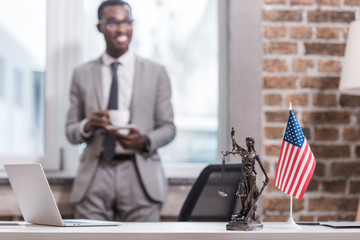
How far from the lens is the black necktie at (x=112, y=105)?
3.12m

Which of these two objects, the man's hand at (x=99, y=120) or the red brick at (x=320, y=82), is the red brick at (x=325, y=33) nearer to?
the red brick at (x=320, y=82)

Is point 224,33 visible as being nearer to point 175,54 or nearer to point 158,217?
point 175,54

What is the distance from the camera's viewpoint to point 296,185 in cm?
160

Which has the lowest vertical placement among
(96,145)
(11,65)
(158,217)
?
(158,217)

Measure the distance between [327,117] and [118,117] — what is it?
3.89ft

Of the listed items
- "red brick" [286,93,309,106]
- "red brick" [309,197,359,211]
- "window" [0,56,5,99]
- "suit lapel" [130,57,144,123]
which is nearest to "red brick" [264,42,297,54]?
"red brick" [286,93,309,106]

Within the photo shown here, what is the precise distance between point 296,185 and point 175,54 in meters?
2.04

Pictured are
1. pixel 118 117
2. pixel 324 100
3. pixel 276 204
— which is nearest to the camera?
Answer: pixel 118 117

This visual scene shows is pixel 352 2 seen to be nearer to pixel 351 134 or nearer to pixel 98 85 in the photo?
pixel 351 134

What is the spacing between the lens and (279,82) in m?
3.28

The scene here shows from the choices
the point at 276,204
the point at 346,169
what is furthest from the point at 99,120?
the point at 346,169

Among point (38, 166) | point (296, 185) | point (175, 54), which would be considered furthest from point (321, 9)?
point (38, 166)

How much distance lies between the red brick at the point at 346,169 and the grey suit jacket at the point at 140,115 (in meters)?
0.91

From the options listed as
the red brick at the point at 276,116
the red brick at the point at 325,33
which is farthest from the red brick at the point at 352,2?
the red brick at the point at 276,116
